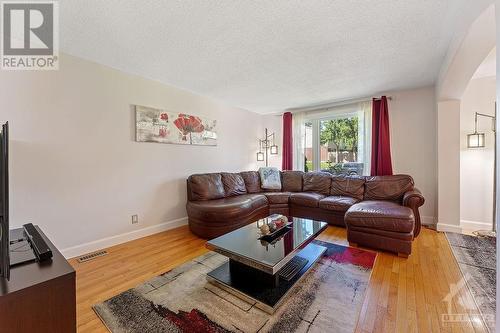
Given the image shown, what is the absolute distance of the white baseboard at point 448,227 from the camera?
306 cm

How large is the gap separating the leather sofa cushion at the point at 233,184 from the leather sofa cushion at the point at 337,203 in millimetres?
1454

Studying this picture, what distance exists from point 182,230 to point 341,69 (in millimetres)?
3277

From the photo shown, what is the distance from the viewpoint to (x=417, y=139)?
3.65 m

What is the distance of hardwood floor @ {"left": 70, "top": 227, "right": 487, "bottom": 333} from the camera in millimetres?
1423

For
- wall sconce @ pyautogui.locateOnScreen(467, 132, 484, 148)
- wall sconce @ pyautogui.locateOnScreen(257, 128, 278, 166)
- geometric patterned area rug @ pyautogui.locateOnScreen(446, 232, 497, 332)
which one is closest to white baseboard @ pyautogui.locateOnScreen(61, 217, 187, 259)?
wall sconce @ pyautogui.locateOnScreen(257, 128, 278, 166)

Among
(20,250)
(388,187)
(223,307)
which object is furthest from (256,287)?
(388,187)

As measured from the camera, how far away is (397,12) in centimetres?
172

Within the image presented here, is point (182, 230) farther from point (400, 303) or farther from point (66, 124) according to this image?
point (400, 303)

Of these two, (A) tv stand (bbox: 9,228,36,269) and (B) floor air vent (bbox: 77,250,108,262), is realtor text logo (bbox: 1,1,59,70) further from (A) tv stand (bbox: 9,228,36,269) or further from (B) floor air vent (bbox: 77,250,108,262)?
(B) floor air vent (bbox: 77,250,108,262)

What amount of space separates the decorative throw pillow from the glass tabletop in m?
2.00

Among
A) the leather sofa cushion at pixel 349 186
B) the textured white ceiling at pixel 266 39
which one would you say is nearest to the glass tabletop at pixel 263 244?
the leather sofa cushion at pixel 349 186

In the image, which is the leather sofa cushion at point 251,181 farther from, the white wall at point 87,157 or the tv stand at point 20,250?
the tv stand at point 20,250

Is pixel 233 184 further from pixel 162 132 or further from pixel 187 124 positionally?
pixel 162 132

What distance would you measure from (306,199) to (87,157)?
3.20m
